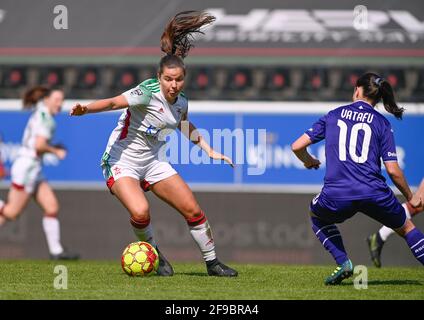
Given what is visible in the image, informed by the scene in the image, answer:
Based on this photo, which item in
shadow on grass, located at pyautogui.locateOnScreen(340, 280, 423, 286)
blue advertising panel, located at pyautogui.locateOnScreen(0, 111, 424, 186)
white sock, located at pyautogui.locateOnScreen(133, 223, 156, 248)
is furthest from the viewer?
blue advertising panel, located at pyautogui.locateOnScreen(0, 111, 424, 186)

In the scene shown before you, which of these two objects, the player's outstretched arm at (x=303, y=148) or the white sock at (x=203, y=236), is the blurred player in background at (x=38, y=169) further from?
the player's outstretched arm at (x=303, y=148)

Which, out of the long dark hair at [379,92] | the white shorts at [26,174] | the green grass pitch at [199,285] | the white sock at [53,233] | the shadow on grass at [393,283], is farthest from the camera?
the white shorts at [26,174]

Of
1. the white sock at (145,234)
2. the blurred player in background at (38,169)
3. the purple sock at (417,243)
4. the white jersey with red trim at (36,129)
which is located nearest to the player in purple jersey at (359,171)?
the purple sock at (417,243)

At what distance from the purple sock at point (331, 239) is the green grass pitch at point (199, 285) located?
257mm

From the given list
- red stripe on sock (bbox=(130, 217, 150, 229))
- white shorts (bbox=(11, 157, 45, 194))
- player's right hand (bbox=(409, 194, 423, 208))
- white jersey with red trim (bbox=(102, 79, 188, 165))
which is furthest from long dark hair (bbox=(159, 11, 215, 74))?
white shorts (bbox=(11, 157, 45, 194))

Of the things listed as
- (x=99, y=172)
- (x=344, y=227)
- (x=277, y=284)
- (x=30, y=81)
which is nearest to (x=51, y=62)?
(x=30, y=81)

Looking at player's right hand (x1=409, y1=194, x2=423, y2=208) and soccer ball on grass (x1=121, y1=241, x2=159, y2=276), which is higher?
player's right hand (x1=409, y1=194, x2=423, y2=208)

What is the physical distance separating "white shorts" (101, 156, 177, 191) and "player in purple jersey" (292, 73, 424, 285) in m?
1.35

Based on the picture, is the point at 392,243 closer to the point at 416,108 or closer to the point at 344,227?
the point at 344,227

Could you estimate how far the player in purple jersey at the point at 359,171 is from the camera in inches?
318

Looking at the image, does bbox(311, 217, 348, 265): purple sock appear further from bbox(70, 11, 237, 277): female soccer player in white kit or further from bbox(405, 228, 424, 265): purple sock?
bbox(70, 11, 237, 277): female soccer player in white kit

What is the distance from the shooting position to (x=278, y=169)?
14.5 m

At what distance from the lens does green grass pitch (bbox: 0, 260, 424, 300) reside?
753 centimetres
